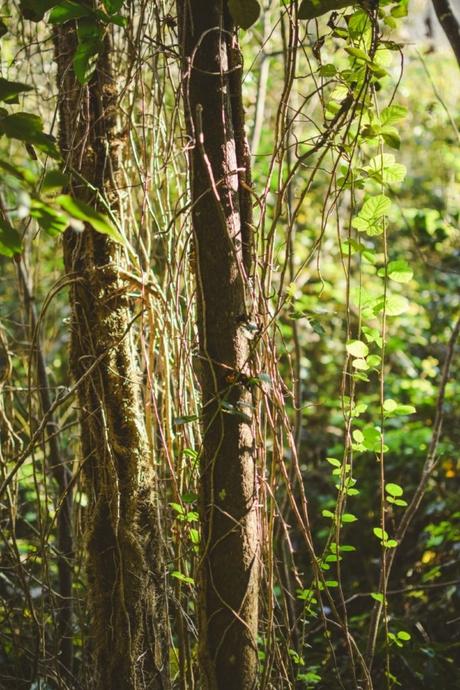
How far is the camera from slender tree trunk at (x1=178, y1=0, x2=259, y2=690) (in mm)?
1035

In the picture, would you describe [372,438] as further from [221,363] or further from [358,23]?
[358,23]

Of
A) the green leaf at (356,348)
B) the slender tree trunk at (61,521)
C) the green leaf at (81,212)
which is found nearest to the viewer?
the green leaf at (81,212)

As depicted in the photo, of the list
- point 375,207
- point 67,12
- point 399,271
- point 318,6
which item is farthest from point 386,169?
point 67,12

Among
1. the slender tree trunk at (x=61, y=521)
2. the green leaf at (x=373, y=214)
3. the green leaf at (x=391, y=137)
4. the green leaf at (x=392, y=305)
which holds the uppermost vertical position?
the green leaf at (x=391, y=137)

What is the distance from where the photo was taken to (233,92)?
107 centimetres

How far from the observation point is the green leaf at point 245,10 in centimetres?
95

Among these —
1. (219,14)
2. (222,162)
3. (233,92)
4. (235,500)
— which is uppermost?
(219,14)

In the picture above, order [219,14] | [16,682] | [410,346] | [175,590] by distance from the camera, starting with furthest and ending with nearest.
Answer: [410,346] → [16,682] → [175,590] → [219,14]

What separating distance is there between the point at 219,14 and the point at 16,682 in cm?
165

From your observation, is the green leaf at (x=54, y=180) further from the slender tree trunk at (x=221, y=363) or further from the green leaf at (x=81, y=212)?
the slender tree trunk at (x=221, y=363)

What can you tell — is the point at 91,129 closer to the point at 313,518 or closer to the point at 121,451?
the point at 121,451

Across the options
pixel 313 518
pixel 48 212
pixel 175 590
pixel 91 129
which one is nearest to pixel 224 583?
pixel 175 590

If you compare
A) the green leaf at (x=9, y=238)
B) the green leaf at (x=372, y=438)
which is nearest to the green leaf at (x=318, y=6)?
the green leaf at (x=9, y=238)

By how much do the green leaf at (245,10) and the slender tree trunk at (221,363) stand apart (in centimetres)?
8
